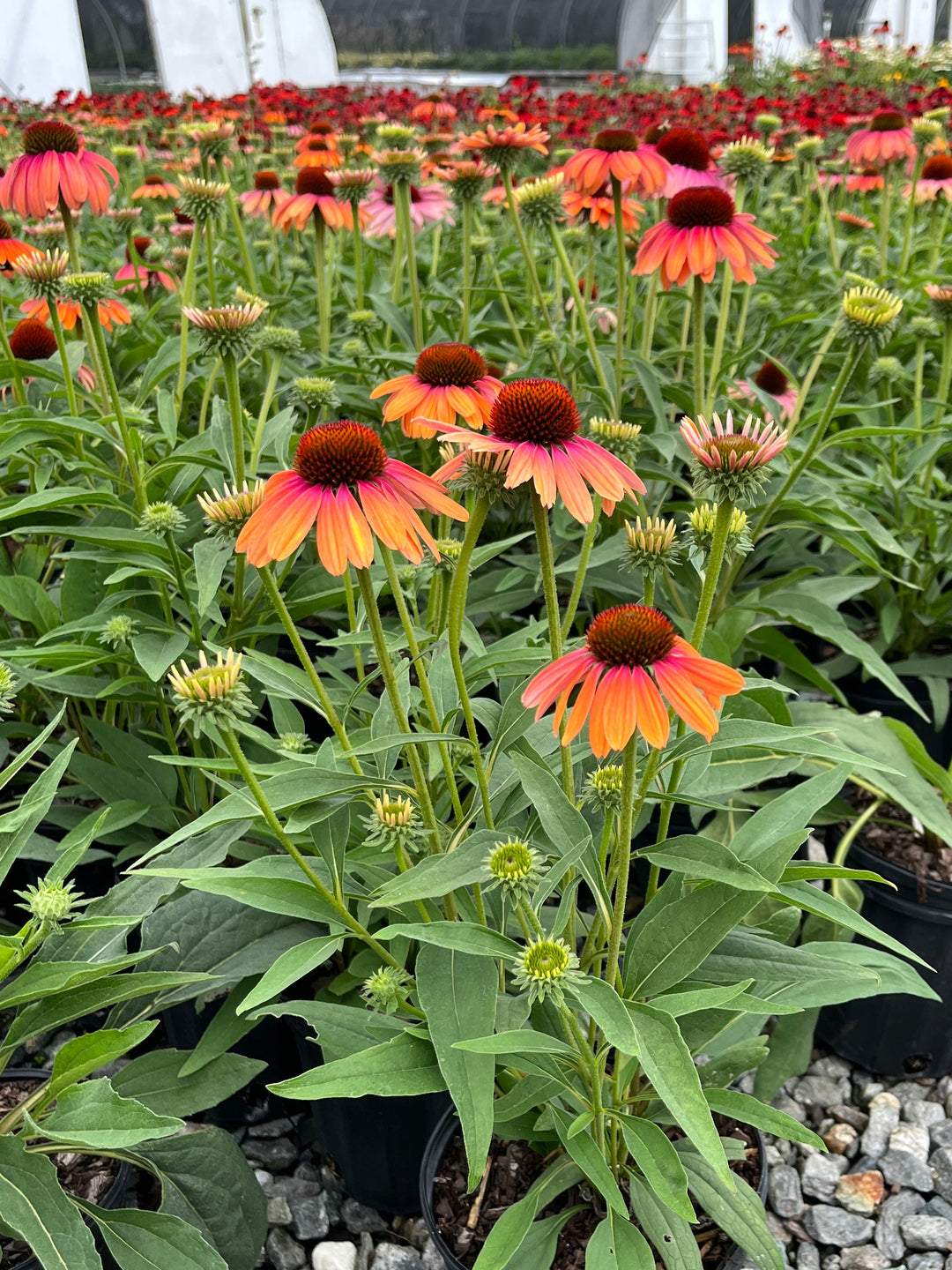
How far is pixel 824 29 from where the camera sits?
1517 cm

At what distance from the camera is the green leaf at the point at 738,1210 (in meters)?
1.06

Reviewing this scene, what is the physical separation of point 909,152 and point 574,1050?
8.49 feet

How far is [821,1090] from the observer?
1667 mm

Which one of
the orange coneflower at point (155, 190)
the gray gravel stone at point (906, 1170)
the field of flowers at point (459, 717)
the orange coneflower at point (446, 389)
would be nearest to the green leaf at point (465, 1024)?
the field of flowers at point (459, 717)

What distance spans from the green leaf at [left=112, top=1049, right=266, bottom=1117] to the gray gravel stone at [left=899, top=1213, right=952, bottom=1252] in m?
0.87

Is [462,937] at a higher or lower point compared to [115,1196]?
higher

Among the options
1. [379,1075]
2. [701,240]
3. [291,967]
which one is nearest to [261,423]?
[701,240]

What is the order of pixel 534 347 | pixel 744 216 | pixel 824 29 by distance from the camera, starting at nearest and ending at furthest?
1. pixel 744 216
2. pixel 534 347
3. pixel 824 29

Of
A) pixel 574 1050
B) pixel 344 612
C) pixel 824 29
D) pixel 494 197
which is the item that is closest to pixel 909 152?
pixel 494 197

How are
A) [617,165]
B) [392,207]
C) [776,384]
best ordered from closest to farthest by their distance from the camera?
1. [617,165]
2. [776,384]
3. [392,207]

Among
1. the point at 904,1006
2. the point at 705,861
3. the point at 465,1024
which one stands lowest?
the point at 904,1006

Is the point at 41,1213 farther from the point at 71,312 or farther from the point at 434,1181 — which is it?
the point at 71,312

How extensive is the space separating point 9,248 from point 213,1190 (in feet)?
5.43

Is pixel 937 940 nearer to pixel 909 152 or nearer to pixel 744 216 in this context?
pixel 744 216
